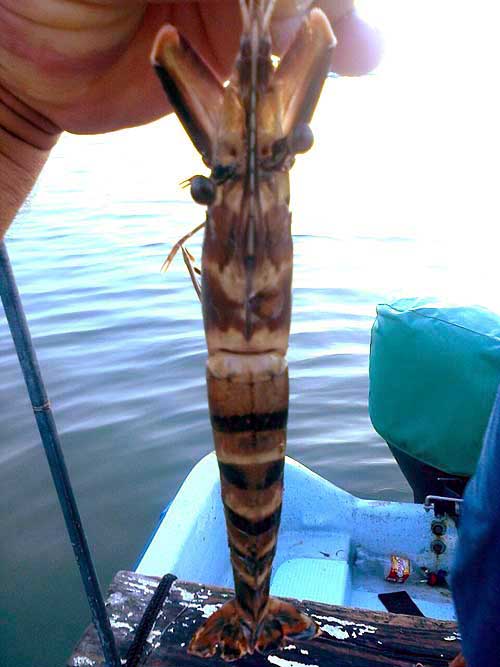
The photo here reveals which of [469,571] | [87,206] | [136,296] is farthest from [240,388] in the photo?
[87,206]

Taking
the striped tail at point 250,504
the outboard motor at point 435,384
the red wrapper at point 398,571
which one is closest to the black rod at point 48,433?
the striped tail at point 250,504

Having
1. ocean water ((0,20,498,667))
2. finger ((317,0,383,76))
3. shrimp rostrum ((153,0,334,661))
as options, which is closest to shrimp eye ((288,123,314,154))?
shrimp rostrum ((153,0,334,661))

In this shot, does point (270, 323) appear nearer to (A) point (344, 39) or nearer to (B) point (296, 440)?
(A) point (344, 39)

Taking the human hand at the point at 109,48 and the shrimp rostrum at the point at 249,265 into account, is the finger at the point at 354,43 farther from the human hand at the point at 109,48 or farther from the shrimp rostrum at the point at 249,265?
the shrimp rostrum at the point at 249,265

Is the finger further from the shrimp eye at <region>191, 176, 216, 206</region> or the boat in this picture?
the boat

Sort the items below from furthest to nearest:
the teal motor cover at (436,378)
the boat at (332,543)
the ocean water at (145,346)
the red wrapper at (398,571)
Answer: the ocean water at (145,346) < the red wrapper at (398,571) < the boat at (332,543) < the teal motor cover at (436,378)

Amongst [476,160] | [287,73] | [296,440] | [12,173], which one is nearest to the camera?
[287,73]
